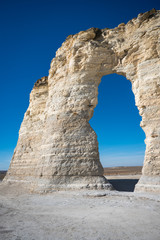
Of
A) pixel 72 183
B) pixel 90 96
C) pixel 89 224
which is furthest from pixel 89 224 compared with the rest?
pixel 90 96

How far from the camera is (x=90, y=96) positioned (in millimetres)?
10523

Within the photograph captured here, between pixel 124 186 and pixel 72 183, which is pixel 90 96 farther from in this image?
pixel 124 186

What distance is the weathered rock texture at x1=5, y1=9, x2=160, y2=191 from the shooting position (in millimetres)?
8797

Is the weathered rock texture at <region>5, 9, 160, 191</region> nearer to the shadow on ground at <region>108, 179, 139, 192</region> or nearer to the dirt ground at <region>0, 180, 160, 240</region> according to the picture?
the dirt ground at <region>0, 180, 160, 240</region>

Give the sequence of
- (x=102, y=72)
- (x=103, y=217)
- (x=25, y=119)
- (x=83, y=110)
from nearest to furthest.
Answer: (x=103, y=217)
(x=83, y=110)
(x=102, y=72)
(x=25, y=119)

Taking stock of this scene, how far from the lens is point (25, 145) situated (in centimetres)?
1505

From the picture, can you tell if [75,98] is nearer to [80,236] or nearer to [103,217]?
[103,217]

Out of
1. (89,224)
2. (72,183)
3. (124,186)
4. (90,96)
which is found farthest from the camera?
(124,186)

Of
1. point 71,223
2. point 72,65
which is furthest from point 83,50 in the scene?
point 71,223

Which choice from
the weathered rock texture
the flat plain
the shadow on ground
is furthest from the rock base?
the shadow on ground

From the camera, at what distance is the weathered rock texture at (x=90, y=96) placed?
8.80 m

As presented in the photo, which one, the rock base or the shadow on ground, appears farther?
the shadow on ground

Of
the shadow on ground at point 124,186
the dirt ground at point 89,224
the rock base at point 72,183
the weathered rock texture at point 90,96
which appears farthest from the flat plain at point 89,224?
the shadow on ground at point 124,186

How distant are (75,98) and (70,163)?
12.0ft
